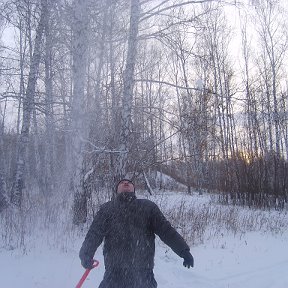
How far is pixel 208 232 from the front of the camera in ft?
30.9

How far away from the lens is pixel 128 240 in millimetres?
3316

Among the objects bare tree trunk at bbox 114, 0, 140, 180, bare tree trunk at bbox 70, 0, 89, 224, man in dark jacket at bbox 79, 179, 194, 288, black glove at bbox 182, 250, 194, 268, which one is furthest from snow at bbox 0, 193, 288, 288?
black glove at bbox 182, 250, 194, 268

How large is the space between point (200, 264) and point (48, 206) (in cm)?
325

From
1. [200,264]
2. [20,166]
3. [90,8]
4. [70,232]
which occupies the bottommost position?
[200,264]

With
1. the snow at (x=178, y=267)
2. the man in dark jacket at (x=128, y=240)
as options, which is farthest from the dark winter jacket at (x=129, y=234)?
the snow at (x=178, y=267)

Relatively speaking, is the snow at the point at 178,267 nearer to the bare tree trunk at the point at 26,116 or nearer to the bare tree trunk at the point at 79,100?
the bare tree trunk at the point at 79,100

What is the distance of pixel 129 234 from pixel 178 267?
3701 millimetres

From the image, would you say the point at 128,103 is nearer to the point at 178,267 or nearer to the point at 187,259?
the point at 178,267

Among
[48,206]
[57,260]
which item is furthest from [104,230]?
[48,206]

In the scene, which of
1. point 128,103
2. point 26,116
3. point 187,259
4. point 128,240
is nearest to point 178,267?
point 128,103

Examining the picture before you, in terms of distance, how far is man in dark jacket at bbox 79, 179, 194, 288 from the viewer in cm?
330

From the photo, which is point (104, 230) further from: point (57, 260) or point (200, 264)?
point (200, 264)

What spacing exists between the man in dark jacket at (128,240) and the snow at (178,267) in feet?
7.26

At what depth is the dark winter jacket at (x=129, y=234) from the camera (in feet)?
10.9
